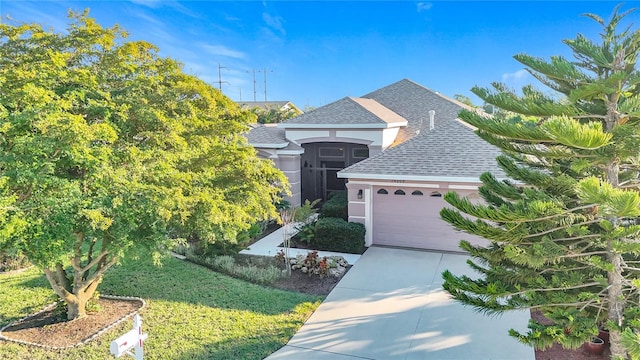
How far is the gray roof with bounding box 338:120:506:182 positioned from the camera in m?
11.5

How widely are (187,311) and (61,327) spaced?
227 centimetres

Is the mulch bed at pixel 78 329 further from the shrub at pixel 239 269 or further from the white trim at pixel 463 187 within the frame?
the white trim at pixel 463 187

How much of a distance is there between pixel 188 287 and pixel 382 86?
17.5 m

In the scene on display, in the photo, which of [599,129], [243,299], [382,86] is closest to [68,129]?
[243,299]

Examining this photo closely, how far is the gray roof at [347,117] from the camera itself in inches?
626

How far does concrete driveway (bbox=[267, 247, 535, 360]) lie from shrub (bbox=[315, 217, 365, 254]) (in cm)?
179

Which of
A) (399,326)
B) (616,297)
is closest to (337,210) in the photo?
(399,326)

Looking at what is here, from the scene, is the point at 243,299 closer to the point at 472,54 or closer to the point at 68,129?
the point at 68,129

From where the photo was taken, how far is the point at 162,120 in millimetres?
6848

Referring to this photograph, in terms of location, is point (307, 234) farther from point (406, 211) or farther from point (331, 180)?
point (331, 180)

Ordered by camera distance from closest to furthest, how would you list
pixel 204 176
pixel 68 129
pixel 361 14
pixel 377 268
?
1. pixel 68 129
2. pixel 204 176
3. pixel 377 268
4. pixel 361 14

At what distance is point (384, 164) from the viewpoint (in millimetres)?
12555

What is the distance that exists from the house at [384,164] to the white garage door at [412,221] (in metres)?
0.03

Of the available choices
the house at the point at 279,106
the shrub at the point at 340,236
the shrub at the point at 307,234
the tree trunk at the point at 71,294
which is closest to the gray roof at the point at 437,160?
the shrub at the point at 340,236
